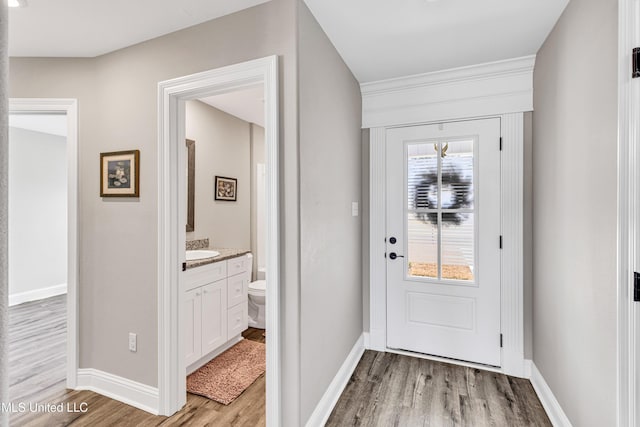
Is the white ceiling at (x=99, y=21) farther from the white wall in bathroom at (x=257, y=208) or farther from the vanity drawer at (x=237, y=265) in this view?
the white wall in bathroom at (x=257, y=208)

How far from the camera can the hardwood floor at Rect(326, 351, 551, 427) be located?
6.17ft

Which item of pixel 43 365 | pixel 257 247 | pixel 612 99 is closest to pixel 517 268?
pixel 612 99

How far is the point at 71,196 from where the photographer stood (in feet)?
7.22

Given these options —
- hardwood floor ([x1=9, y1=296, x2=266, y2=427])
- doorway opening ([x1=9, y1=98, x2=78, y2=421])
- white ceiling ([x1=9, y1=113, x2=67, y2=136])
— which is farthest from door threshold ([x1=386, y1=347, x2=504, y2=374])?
white ceiling ([x1=9, y1=113, x2=67, y2=136])

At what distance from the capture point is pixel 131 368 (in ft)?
6.69

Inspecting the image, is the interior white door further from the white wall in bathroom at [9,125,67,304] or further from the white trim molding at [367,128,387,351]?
the white wall in bathroom at [9,125,67,304]

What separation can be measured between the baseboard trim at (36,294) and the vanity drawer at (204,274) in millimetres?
3535

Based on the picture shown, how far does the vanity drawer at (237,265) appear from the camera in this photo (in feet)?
9.02

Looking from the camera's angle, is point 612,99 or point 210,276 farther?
point 210,276

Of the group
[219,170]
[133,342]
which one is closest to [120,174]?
[133,342]

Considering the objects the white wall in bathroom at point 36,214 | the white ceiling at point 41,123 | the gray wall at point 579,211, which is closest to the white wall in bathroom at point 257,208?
the white ceiling at point 41,123

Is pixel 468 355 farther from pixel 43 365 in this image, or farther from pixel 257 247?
pixel 43 365

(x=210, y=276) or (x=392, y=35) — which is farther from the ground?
(x=392, y=35)

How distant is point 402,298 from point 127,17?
2.77 metres
